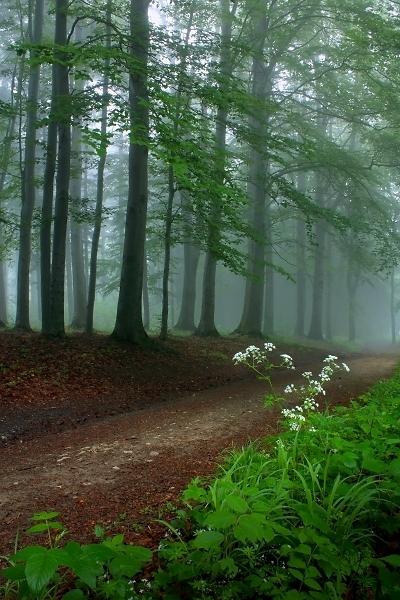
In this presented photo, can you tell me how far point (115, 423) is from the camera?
6988mm

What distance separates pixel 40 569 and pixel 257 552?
1.19 metres

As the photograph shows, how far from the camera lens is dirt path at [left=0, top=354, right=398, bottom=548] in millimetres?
3570

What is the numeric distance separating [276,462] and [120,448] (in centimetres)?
231

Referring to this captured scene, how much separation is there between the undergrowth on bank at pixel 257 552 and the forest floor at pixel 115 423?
0.55 metres

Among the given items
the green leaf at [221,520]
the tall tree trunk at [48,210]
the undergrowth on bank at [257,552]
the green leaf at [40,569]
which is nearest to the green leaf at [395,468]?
the undergrowth on bank at [257,552]

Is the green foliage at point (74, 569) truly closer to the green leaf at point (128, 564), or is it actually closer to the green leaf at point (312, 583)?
the green leaf at point (128, 564)

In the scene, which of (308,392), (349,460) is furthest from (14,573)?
(308,392)

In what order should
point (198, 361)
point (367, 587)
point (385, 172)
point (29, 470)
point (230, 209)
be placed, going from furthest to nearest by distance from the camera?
point (385, 172), point (198, 361), point (230, 209), point (29, 470), point (367, 587)

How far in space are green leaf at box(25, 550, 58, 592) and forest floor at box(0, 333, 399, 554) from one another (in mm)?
1147

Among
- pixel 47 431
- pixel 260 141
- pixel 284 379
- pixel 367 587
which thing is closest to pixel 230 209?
pixel 260 141

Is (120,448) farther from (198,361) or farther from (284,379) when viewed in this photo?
(198,361)

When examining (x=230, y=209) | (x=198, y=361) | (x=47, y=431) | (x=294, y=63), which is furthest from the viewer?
(x=294, y=63)

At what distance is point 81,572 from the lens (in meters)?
1.90

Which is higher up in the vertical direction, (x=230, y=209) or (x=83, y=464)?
(x=230, y=209)
